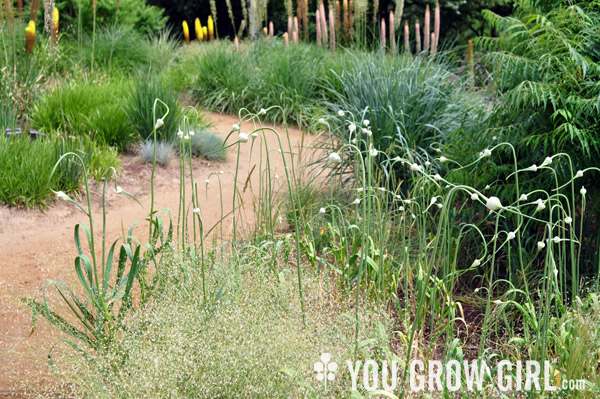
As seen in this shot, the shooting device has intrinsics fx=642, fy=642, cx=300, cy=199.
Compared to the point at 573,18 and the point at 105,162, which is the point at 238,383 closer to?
the point at 573,18

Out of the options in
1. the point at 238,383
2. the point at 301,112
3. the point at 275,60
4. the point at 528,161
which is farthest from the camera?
the point at 275,60

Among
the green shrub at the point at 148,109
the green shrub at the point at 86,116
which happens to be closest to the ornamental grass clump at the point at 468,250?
the green shrub at the point at 148,109

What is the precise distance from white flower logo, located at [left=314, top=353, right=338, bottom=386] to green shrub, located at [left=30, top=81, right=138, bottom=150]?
200 inches

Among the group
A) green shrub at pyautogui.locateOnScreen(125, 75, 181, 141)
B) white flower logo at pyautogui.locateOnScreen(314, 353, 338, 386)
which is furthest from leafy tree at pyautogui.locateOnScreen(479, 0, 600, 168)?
green shrub at pyautogui.locateOnScreen(125, 75, 181, 141)

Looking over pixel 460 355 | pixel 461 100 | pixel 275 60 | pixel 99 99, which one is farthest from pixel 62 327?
pixel 275 60

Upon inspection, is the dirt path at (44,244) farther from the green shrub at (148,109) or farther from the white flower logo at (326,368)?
the white flower logo at (326,368)

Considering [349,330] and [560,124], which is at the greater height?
[560,124]

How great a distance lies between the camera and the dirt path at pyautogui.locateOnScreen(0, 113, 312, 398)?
302 centimetres

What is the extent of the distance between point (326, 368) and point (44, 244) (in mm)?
3200

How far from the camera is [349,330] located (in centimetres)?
287

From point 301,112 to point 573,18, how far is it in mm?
5252

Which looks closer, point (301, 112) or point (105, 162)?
point (105, 162)

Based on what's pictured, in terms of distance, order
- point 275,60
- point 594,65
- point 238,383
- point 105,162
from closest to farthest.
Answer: point 238,383
point 594,65
point 105,162
point 275,60

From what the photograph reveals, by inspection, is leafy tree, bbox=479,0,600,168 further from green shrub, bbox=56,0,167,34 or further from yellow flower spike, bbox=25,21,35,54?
green shrub, bbox=56,0,167,34
